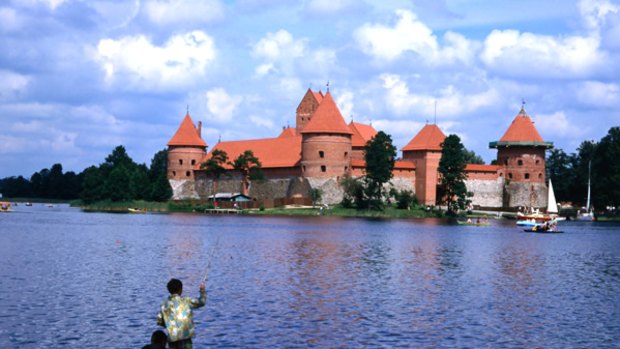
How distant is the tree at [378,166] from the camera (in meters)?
76.7

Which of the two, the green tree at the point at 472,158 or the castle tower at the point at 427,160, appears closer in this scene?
the castle tower at the point at 427,160

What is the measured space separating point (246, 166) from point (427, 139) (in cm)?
1875

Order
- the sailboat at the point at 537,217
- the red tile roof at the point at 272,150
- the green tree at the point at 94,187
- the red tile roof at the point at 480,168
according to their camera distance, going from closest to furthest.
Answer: the sailboat at the point at 537,217 < the red tile roof at the point at 272,150 < the red tile roof at the point at 480,168 < the green tree at the point at 94,187

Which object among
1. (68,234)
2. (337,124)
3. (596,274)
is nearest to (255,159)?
(337,124)

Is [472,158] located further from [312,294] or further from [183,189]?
[312,294]

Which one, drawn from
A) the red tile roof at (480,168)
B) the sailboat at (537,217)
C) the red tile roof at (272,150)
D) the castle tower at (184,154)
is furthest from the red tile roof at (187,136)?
the sailboat at (537,217)

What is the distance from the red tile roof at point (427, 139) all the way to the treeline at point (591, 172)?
659 inches

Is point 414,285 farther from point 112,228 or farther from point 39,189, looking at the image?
point 39,189

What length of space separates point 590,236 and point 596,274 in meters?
27.9

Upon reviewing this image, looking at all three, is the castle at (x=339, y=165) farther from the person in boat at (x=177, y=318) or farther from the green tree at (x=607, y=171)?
the person in boat at (x=177, y=318)

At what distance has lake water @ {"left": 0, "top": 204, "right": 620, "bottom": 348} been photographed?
16141mm

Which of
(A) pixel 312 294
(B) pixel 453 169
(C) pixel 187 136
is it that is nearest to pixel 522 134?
(B) pixel 453 169

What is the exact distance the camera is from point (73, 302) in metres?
19.1

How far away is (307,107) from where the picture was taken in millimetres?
104688
